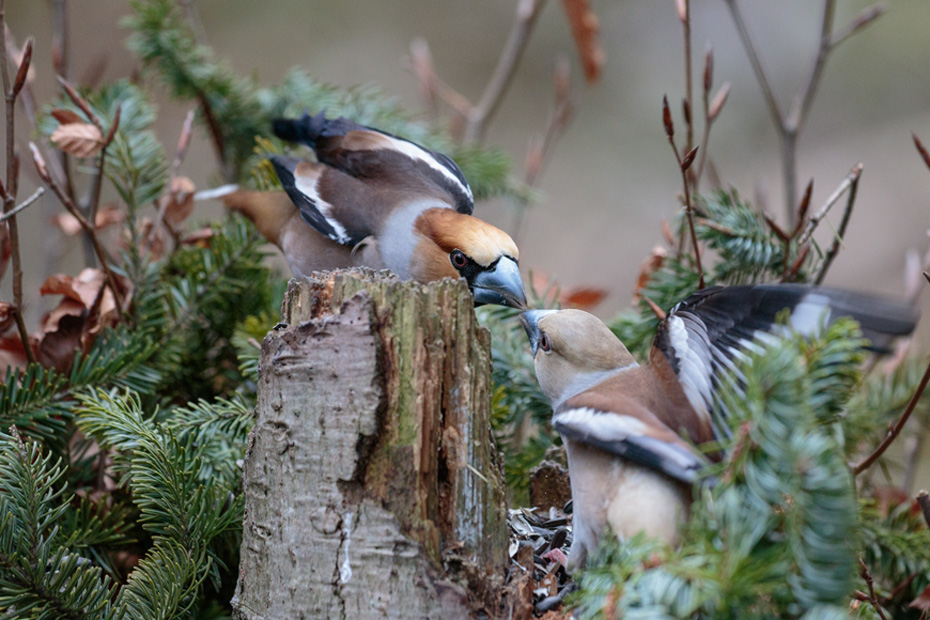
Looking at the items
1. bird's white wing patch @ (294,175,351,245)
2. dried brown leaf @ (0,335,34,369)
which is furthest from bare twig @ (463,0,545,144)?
dried brown leaf @ (0,335,34,369)

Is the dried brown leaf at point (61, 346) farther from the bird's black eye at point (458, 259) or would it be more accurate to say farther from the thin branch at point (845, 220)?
the thin branch at point (845, 220)

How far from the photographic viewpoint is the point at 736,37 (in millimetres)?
6395

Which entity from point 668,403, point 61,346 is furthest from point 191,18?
point 668,403

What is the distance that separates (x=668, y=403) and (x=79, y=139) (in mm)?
1624

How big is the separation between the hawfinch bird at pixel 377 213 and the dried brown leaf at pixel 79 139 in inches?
21.7

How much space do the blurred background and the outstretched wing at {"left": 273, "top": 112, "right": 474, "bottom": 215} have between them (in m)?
3.25

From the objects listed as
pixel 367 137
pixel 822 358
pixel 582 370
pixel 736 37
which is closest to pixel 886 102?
pixel 736 37

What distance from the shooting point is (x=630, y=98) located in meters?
6.40

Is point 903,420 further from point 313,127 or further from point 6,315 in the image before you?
point 6,315

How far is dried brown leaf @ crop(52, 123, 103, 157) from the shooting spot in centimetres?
201

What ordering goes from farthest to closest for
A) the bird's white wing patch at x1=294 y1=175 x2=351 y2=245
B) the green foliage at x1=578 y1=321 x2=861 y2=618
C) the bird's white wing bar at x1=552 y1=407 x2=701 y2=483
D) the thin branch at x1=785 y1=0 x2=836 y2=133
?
1. the thin branch at x1=785 y1=0 x2=836 y2=133
2. the bird's white wing patch at x1=294 y1=175 x2=351 y2=245
3. the bird's white wing bar at x1=552 y1=407 x2=701 y2=483
4. the green foliage at x1=578 y1=321 x2=861 y2=618

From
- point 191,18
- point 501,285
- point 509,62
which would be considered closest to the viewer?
point 501,285

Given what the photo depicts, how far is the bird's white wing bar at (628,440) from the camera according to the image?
128 cm

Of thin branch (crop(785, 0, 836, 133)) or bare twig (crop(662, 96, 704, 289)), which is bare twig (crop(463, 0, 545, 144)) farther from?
bare twig (crop(662, 96, 704, 289))
